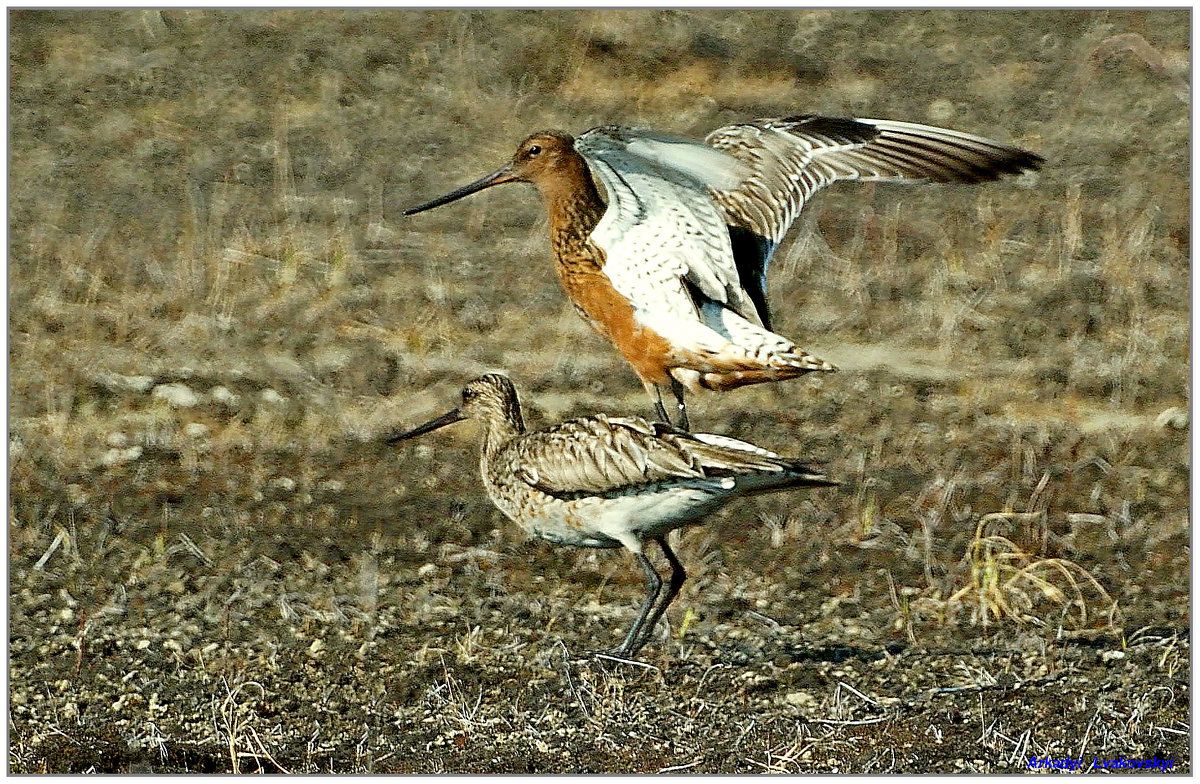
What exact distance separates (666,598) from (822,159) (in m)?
1.41

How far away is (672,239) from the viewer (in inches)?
188

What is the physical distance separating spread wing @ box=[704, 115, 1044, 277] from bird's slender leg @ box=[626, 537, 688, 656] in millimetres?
879

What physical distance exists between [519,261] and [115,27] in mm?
2305

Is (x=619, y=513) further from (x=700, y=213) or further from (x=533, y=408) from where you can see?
(x=533, y=408)

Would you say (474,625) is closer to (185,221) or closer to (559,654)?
(559,654)

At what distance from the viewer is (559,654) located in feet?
16.2

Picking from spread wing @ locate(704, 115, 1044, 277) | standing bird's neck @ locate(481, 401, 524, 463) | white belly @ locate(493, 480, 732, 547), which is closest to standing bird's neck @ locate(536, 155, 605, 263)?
spread wing @ locate(704, 115, 1044, 277)

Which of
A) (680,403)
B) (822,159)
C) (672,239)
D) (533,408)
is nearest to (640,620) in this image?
(680,403)

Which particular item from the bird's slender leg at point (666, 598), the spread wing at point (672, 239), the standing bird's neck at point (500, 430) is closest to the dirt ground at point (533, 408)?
the bird's slender leg at point (666, 598)

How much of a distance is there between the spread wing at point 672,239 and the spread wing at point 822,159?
0.46 ft

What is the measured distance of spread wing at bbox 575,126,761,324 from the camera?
472cm

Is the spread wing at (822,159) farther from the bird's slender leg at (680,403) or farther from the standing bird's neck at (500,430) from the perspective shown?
the standing bird's neck at (500,430)

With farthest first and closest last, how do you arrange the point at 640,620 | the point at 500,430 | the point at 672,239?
the point at 500,430
the point at 640,620
the point at 672,239

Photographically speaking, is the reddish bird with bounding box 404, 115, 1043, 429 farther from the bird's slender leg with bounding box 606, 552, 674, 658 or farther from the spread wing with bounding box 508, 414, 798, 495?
the bird's slender leg with bounding box 606, 552, 674, 658
